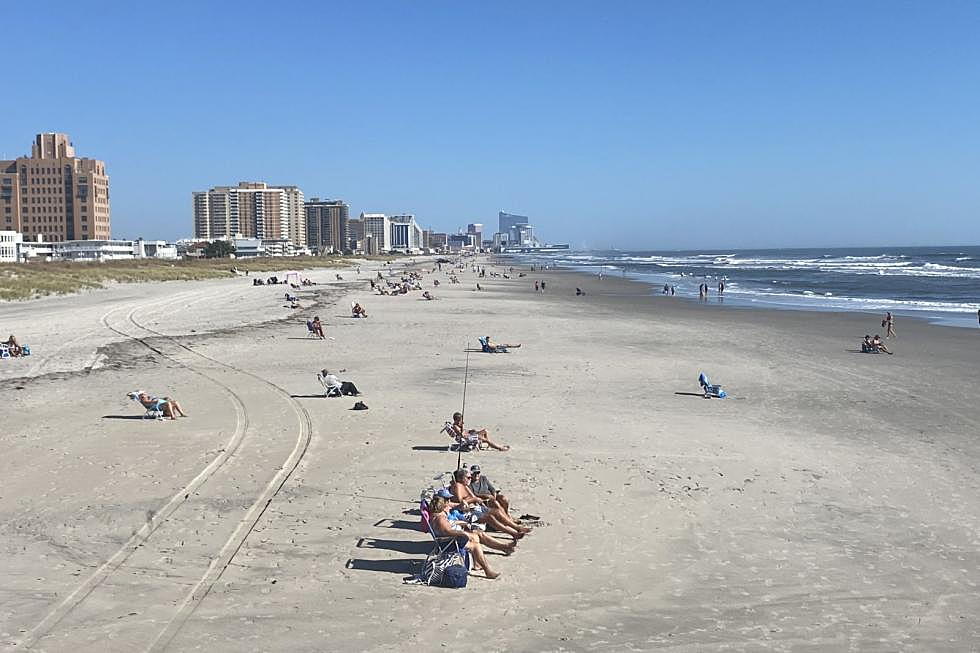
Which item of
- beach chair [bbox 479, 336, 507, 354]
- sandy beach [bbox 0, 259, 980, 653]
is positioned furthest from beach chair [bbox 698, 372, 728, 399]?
beach chair [bbox 479, 336, 507, 354]

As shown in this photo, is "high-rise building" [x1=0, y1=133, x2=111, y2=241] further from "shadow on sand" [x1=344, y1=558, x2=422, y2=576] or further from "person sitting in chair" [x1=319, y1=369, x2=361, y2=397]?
"shadow on sand" [x1=344, y1=558, x2=422, y2=576]

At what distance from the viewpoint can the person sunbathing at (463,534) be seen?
7.39 m

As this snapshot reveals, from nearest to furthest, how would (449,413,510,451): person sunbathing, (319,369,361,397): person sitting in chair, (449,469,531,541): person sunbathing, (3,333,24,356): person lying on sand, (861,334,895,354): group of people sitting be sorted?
(449,469,531,541): person sunbathing → (449,413,510,451): person sunbathing → (319,369,361,397): person sitting in chair → (3,333,24,356): person lying on sand → (861,334,895,354): group of people sitting

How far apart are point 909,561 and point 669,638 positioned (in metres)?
3.12

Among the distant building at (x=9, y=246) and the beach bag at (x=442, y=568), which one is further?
the distant building at (x=9, y=246)

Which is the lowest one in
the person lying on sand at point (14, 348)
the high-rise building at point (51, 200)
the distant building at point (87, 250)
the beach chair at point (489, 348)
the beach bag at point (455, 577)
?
the beach bag at point (455, 577)

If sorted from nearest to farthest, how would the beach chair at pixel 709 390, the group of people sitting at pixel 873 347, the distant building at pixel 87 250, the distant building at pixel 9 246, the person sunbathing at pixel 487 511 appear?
the person sunbathing at pixel 487 511, the beach chair at pixel 709 390, the group of people sitting at pixel 873 347, the distant building at pixel 9 246, the distant building at pixel 87 250

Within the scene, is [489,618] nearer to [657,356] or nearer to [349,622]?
[349,622]

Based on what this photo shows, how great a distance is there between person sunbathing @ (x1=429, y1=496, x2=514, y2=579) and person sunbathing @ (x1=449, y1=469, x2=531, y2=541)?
0.75 ft

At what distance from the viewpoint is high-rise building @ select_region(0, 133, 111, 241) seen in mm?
134625

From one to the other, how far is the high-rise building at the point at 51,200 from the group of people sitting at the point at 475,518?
14278 cm

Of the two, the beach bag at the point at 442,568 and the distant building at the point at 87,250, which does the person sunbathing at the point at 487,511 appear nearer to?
the beach bag at the point at 442,568

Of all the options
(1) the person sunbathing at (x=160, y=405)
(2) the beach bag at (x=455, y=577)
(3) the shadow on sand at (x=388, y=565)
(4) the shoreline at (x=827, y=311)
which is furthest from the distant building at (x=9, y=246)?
(2) the beach bag at (x=455, y=577)

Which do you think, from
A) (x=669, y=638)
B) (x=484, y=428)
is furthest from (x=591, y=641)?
(x=484, y=428)
